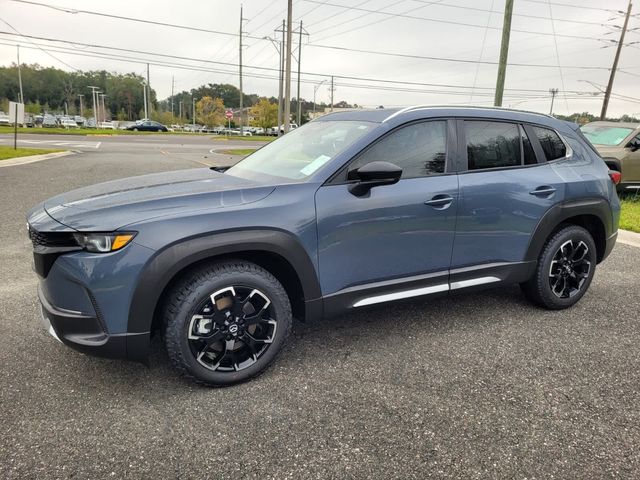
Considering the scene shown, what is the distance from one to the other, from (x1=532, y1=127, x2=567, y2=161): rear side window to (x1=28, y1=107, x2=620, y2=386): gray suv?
0.5 inches

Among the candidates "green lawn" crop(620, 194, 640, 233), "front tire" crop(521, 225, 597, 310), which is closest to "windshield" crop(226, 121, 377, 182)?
"front tire" crop(521, 225, 597, 310)

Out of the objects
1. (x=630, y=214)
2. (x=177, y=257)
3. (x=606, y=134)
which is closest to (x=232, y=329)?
(x=177, y=257)

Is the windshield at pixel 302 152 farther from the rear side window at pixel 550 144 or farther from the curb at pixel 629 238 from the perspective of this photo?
the curb at pixel 629 238

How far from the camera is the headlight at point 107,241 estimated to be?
234 cm

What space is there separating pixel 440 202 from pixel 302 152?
1.06m

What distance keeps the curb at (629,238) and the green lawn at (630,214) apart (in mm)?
265

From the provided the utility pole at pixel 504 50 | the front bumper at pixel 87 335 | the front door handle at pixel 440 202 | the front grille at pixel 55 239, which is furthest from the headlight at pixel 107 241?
the utility pole at pixel 504 50

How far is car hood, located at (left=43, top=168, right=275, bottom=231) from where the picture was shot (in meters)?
2.41

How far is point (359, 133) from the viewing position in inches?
124

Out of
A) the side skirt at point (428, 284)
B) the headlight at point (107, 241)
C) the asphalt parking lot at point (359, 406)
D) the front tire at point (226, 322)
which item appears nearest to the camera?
the asphalt parking lot at point (359, 406)

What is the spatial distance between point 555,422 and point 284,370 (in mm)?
1575

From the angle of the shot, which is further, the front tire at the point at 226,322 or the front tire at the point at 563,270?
the front tire at the point at 563,270

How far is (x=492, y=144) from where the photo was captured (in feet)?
11.6

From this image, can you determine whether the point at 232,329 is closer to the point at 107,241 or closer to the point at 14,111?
the point at 107,241
